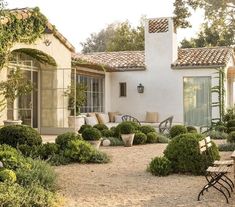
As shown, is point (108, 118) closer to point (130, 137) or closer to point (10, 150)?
point (130, 137)

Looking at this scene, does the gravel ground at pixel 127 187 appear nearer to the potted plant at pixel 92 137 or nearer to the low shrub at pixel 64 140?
the low shrub at pixel 64 140

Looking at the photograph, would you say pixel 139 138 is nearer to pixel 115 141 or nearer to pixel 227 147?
pixel 115 141

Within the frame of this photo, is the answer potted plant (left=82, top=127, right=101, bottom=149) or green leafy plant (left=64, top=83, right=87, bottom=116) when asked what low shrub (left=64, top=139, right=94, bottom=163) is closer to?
potted plant (left=82, top=127, right=101, bottom=149)

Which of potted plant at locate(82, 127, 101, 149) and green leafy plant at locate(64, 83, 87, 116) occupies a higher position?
green leafy plant at locate(64, 83, 87, 116)

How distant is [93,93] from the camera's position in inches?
918

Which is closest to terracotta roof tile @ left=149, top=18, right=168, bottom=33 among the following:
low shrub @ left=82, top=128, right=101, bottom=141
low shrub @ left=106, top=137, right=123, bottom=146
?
low shrub @ left=106, top=137, right=123, bottom=146

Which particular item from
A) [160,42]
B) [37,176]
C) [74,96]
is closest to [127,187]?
[37,176]

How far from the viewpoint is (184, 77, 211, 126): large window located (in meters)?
23.2

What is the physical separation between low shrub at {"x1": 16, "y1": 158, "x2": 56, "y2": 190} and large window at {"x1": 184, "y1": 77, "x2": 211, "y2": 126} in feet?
52.8

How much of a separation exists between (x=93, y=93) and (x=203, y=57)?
612cm

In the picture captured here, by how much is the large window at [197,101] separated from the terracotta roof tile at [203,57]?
33.4 inches

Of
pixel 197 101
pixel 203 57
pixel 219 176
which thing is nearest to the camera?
pixel 219 176

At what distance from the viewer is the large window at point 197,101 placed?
2317cm

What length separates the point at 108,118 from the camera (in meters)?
24.1
